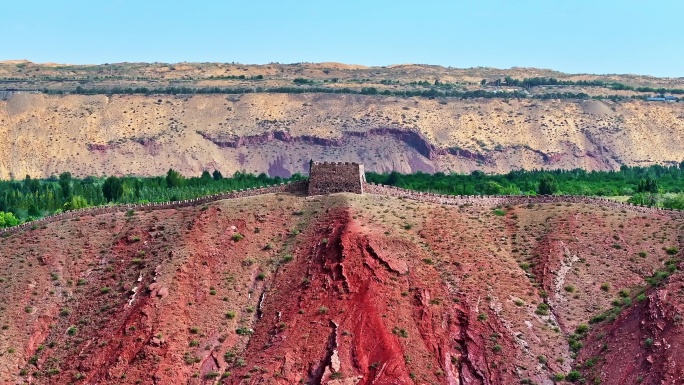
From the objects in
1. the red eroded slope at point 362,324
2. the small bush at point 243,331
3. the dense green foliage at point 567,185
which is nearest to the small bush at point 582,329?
the red eroded slope at point 362,324

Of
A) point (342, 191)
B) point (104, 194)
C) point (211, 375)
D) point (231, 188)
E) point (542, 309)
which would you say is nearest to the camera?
point (211, 375)

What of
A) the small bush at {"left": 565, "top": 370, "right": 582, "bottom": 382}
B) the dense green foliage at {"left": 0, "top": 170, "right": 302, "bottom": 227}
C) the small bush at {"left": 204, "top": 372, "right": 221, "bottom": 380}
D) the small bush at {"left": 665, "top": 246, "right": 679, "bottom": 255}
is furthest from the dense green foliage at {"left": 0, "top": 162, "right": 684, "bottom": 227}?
the small bush at {"left": 204, "top": 372, "right": 221, "bottom": 380}

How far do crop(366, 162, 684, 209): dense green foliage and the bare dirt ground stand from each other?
80.5 ft

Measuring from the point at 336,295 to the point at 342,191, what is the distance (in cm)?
1592

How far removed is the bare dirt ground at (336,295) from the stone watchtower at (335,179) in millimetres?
1709

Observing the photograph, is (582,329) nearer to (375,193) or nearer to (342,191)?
(375,193)

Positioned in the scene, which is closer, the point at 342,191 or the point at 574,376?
the point at 574,376

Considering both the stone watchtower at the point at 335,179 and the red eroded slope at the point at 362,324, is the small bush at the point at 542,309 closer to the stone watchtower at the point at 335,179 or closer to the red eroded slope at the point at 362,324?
the red eroded slope at the point at 362,324

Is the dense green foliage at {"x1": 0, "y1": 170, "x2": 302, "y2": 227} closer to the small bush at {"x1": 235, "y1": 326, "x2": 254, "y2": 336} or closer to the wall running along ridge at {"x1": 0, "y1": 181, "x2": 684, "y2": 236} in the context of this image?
the wall running along ridge at {"x1": 0, "y1": 181, "x2": 684, "y2": 236}

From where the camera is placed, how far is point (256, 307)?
73188 millimetres

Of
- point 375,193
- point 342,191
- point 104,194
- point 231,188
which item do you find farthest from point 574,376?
point 104,194

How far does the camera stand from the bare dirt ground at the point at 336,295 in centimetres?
6575

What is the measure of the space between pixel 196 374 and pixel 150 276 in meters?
11.1

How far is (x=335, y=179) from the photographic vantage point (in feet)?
281
